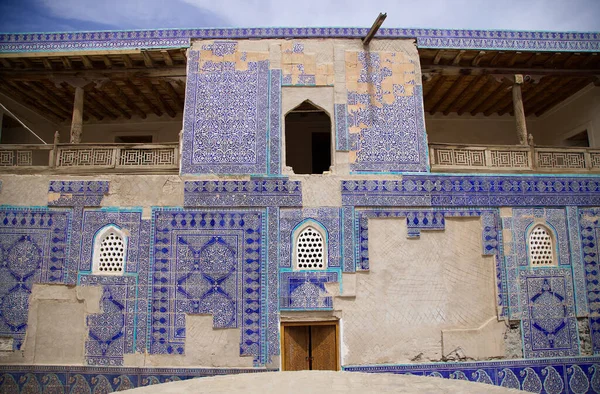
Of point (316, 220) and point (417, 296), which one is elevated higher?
point (316, 220)

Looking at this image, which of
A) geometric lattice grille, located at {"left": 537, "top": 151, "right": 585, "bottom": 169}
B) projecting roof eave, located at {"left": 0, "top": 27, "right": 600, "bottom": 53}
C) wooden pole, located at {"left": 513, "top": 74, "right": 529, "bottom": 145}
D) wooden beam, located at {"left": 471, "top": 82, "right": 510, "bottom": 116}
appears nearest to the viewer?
projecting roof eave, located at {"left": 0, "top": 27, "right": 600, "bottom": 53}

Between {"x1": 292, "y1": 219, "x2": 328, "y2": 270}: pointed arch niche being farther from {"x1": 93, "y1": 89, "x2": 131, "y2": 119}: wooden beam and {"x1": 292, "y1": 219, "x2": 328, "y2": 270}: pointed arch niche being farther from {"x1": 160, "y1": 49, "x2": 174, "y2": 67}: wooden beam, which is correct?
{"x1": 93, "y1": 89, "x2": 131, "y2": 119}: wooden beam

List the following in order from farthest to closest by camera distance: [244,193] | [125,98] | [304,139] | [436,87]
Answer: [304,139], [125,98], [436,87], [244,193]

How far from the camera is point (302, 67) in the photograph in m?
8.27

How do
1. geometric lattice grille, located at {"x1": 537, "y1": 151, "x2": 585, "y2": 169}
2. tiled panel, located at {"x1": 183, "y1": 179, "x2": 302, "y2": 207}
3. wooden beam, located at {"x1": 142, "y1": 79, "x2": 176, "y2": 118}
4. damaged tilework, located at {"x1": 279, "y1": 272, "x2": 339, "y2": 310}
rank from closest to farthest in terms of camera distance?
damaged tilework, located at {"x1": 279, "y1": 272, "x2": 339, "y2": 310} < tiled panel, located at {"x1": 183, "y1": 179, "x2": 302, "y2": 207} < geometric lattice grille, located at {"x1": 537, "y1": 151, "x2": 585, "y2": 169} < wooden beam, located at {"x1": 142, "y1": 79, "x2": 176, "y2": 118}

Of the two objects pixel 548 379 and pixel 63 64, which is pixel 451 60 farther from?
pixel 63 64

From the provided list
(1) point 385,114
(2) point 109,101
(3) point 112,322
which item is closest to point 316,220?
(1) point 385,114

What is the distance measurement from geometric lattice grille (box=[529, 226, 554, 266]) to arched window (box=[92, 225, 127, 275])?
20.9 ft

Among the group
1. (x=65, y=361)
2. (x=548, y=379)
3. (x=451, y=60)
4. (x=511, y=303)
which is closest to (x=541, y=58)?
(x=451, y=60)

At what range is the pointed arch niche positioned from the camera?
301 inches

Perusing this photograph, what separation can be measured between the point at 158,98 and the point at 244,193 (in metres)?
3.50

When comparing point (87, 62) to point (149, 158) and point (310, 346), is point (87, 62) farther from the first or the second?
point (310, 346)

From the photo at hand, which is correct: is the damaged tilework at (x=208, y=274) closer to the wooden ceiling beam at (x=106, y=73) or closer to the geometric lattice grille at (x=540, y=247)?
the wooden ceiling beam at (x=106, y=73)

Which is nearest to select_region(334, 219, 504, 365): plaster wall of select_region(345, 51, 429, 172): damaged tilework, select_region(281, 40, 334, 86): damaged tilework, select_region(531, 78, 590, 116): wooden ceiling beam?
select_region(345, 51, 429, 172): damaged tilework
